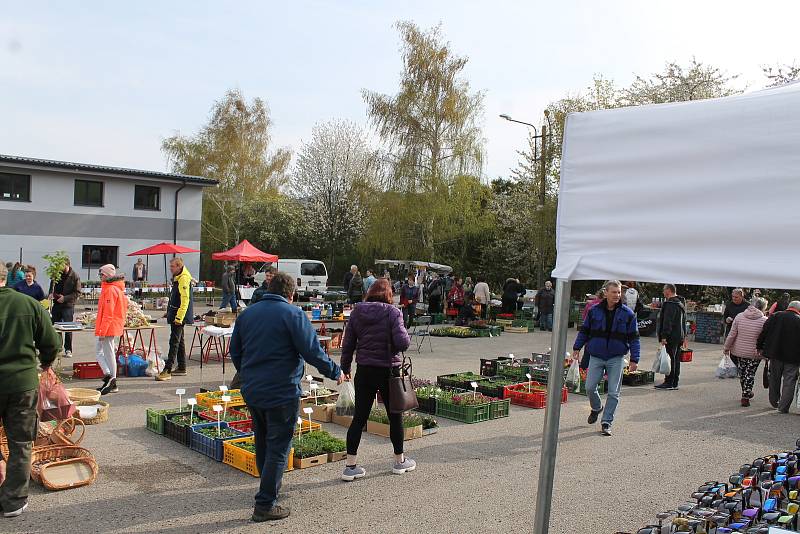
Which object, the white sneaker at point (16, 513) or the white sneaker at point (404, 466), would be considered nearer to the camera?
the white sneaker at point (16, 513)

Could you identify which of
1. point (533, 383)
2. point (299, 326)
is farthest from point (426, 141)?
point (299, 326)

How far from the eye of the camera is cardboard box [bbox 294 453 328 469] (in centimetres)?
638

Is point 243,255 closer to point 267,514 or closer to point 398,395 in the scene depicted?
point 398,395

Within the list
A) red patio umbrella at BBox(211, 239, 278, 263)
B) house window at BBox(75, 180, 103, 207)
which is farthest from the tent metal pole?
house window at BBox(75, 180, 103, 207)

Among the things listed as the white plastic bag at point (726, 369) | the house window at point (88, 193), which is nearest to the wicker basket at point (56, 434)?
the white plastic bag at point (726, 369)

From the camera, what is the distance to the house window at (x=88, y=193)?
28656 millimetres

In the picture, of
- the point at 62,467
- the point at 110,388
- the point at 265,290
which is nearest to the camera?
the point at 265,290

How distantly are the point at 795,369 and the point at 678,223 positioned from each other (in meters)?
8.29

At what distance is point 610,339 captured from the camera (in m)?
7.92

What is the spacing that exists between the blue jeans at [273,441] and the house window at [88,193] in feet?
88.0

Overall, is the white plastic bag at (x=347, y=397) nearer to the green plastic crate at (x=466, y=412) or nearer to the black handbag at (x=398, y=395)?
the black handbag at (x=398, y=395)

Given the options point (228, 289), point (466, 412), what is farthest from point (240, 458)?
point (228, 289)

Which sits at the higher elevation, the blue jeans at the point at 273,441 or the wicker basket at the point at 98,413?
the blue jeans at the point at 273,441

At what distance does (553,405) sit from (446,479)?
3018mm
